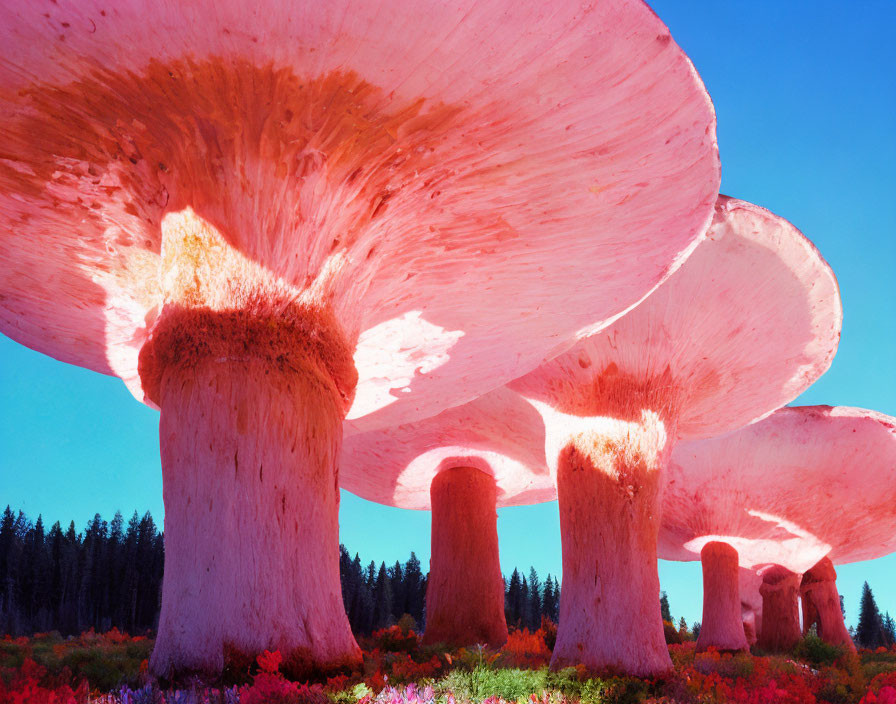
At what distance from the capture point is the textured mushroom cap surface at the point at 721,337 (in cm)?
703

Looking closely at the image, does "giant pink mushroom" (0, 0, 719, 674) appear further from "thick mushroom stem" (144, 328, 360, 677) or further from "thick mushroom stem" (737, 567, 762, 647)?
"thick mushroom stem" (737, 567, 762, 647)

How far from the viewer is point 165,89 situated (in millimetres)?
4371

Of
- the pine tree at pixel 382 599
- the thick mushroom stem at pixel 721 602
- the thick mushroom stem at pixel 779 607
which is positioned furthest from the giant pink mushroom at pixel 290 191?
the pine tree at pixel 382 599

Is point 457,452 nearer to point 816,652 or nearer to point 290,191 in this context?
point 816,652

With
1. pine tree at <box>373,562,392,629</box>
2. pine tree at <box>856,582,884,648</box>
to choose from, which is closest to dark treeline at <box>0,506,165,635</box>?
pine tree at <box>373,562,392,629</box>

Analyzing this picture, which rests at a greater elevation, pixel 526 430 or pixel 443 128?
pixel 443 128

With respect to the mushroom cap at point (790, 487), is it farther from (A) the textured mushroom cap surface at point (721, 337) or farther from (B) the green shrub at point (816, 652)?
(A) the textured mushroom cap surface at point (721, 337)

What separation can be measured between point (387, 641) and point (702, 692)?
5109 millimetres

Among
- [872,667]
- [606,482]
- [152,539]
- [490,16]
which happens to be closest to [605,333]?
[606,482]

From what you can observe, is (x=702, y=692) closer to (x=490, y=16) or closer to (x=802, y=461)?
(x=490, y=16)

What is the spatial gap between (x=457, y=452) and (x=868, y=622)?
46.8m

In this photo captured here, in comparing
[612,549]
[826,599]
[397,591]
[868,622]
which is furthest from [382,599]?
[612,549]

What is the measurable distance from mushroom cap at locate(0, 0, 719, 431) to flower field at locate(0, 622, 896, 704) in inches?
100

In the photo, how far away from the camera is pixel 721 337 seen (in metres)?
8.04
